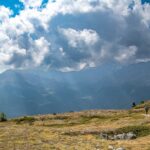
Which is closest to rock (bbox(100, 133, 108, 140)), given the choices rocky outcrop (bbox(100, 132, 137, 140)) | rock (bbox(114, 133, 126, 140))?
rocky outcrop (bbox(100, 132, 137, 140))

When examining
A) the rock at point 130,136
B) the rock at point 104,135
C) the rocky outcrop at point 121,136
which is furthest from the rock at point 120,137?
the rock at point 104,135

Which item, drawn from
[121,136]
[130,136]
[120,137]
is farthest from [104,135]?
[130,136]

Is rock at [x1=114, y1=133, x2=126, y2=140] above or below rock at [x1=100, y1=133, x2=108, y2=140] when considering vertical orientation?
below

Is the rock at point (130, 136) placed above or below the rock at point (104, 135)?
below

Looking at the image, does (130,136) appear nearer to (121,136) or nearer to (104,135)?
(121,136)

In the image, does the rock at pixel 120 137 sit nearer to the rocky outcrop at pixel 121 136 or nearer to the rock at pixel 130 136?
the rocky outcrop at pixel 121 136

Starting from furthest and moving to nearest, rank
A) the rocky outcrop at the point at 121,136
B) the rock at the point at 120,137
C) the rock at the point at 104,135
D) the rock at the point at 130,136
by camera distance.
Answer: the rock at the point at 104,135, the rock at the point at 120,137, the rocky outcrop at the point at 121,136, the rock at the point at 130,136

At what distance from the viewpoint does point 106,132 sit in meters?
68.4

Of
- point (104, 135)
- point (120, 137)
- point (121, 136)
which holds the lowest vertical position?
point (120, 137)

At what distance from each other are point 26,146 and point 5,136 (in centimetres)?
1118

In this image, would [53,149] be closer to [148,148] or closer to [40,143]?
[40,143]

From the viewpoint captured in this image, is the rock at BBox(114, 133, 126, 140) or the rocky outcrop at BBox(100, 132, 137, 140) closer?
the rocky outcrop at BBox(100, 132, 137, 140)

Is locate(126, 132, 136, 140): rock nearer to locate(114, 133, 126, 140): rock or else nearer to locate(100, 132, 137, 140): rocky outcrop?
locate(100, 132, 137, 140): rocky outcrop

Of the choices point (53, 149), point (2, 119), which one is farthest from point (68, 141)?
point (2, 119)
